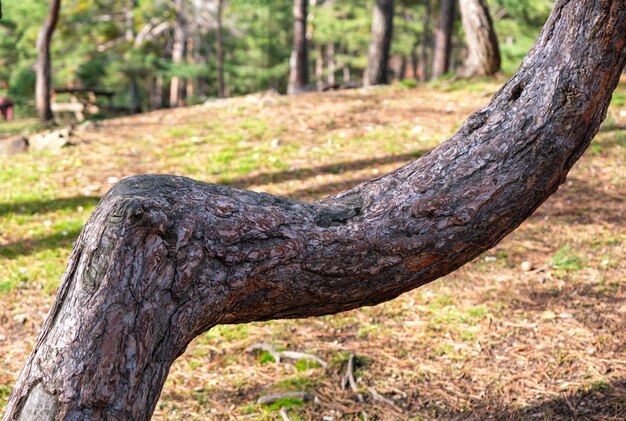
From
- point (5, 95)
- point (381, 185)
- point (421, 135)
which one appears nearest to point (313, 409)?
point (381, 185)

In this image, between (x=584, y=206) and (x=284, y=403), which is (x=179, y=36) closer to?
(x=584, y=206)

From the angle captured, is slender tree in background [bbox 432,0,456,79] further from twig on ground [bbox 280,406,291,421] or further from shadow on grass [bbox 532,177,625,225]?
twig on ground [bbox 280,406,291,421]

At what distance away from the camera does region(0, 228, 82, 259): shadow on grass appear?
515 cm

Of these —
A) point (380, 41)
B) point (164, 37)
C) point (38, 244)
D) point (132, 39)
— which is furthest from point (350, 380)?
point (164, 37)

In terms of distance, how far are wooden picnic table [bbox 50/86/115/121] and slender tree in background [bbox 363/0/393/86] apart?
7.82 meters

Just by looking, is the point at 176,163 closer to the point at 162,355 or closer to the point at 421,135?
the point at 421,135

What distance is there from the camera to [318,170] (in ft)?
23.0

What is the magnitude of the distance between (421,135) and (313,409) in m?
5.30

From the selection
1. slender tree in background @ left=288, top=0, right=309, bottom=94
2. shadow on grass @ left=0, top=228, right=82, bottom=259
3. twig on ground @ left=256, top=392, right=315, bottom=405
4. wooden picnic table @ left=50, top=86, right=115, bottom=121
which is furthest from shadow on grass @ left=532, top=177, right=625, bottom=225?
wooden picnic table @ left=50, top=86, right=115, bottom=121

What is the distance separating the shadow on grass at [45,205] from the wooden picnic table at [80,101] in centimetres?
1119

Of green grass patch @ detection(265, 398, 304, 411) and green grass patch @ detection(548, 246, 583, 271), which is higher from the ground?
green grass patch @ detection(548, 246, 583, 271)

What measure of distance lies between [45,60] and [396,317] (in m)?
10.9

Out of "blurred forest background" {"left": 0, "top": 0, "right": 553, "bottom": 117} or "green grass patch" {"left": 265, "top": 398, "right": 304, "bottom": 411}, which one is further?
"blurred forest background" {"left": 0, "top": 0, "right": 553, "bottom": 117}

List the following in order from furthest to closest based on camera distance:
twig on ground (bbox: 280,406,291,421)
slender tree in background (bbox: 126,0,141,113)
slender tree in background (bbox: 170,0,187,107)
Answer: slender tree in background (bbox: 170,0,187,107), slender tree in background (bbox: 126,0,141,113), twig on ground (bbox: 280,406,291,421)
